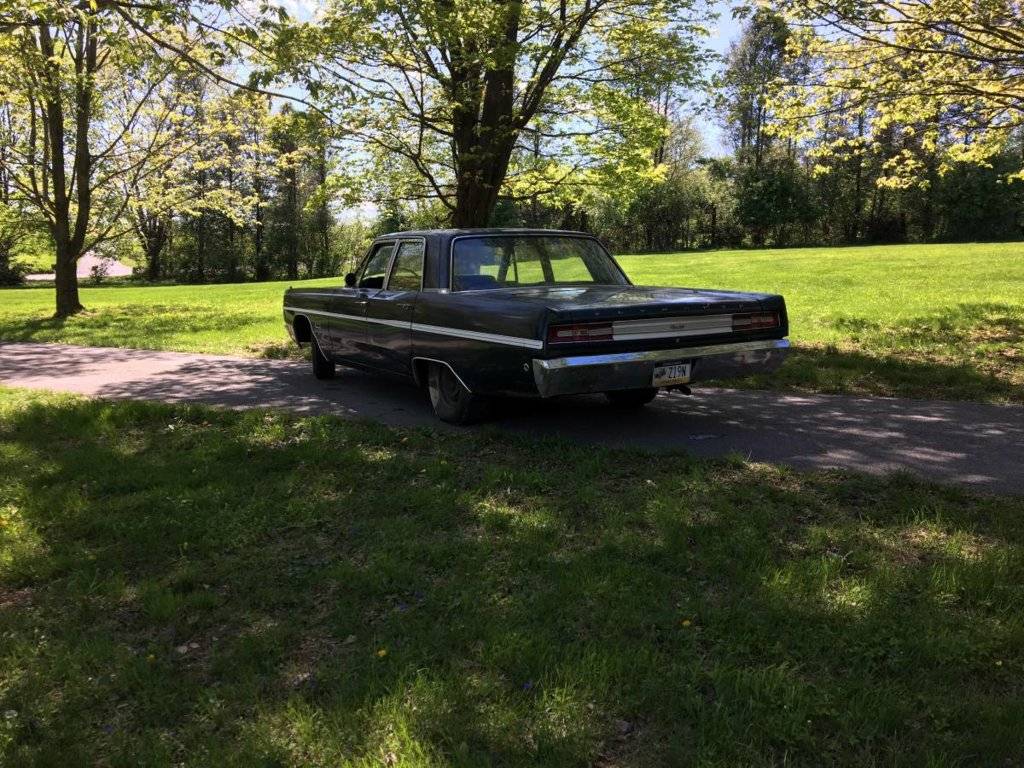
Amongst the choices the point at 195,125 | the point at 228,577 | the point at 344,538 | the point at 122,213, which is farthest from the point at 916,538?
the point at 122,213

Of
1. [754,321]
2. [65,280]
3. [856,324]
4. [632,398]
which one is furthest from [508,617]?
[65,280]

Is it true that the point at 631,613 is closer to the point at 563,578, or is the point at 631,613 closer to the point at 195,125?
the point at 563,578

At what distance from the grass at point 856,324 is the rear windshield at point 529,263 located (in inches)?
93.3

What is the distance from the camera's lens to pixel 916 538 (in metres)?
3.68

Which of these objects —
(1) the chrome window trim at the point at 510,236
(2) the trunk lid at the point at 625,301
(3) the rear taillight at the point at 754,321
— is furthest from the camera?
(1) the chrome window trim at the point at 510,236

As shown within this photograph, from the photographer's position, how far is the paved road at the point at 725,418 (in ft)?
16.5

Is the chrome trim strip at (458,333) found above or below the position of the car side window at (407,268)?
below

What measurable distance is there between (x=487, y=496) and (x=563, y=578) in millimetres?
1198

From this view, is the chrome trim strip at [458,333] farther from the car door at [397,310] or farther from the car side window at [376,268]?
the car side window at [376,268]

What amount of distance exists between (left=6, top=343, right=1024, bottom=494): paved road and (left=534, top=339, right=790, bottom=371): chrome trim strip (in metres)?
0.67

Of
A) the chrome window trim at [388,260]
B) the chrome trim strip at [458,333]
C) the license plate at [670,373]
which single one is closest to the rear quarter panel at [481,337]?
the chrome trim strip at [458,333]

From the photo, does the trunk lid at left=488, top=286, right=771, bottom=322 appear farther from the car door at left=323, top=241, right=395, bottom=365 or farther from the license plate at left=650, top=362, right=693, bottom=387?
the car door at left=323, top=241, right=395, bottom=365

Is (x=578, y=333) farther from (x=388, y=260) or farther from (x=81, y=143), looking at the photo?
(x=81, y=143)

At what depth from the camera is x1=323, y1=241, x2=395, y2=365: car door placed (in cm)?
730
